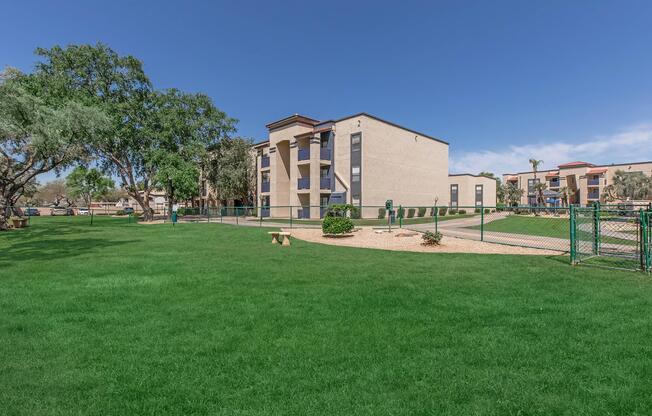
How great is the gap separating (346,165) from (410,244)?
2120cm

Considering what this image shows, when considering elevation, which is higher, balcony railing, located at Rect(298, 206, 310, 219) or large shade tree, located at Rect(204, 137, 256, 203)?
large shade tree, located at Rect(204, 137, 256, 203)

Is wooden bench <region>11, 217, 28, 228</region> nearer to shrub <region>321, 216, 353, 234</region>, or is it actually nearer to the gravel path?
the gravel path

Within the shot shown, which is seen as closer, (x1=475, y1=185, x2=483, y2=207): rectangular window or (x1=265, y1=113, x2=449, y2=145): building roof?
(x1=265, y1=113, x2=449, y2=145): building roof

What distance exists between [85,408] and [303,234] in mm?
16996

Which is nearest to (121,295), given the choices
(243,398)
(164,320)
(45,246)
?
(164,320)

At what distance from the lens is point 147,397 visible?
10.2 ft

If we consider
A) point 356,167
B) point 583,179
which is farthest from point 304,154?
point 583,179

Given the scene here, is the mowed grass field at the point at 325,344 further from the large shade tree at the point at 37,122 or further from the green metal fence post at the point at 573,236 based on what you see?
the large shade tree at the point at 37,122

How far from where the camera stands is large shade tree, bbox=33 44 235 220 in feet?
104

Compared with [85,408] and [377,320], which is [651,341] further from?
[85,408]

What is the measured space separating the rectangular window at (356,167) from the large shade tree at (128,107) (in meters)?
18.2

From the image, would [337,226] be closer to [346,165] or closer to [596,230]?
[596,230]

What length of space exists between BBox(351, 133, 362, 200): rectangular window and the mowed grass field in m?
26.6

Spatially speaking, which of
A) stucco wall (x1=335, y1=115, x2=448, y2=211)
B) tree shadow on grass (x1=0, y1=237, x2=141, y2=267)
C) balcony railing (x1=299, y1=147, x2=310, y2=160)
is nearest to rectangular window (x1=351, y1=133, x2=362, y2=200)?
stucco wall (x1=335, y1=115, x2=448, y2=211)
